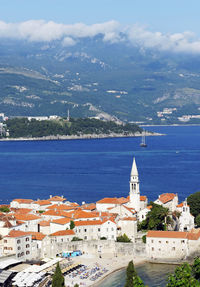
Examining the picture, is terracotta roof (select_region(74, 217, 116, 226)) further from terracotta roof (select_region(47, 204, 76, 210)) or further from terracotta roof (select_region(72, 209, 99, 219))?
terracotta roof (select_region(47, 204, 76, 210))

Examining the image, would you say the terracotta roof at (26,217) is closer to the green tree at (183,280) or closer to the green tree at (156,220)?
the green tree at (156,220)

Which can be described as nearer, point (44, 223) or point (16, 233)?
point (16, 233)

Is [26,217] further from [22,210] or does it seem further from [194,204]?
[194,204]

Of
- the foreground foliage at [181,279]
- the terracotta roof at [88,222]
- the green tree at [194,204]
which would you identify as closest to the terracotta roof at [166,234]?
the terracotta roof at [88,222]

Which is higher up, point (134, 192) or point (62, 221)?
point (134, 192)

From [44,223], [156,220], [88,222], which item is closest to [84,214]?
[88,222]

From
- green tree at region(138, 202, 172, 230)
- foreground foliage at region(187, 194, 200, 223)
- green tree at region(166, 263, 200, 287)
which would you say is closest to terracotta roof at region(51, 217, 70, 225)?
green tree at region(138, 202, 172, 230)
